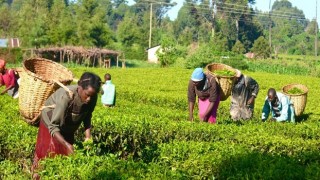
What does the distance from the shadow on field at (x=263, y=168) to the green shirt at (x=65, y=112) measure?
5.49ft

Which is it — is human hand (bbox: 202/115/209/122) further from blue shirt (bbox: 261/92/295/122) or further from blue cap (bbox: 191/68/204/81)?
blue shirt (bbox: 261/92/295/122)

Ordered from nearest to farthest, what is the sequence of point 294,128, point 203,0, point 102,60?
point 294,128 → point 102,60 → point 203,0

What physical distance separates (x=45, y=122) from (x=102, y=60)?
44.8 metres

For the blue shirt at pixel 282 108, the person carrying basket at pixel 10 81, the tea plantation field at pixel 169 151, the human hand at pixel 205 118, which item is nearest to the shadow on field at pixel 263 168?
the tea plantation field at pixel 169 151

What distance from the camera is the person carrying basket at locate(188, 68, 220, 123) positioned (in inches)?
352

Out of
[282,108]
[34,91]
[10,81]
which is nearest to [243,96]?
[282,108]

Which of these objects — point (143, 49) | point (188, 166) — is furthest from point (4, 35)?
point (188, 166)

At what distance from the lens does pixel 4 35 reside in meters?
66.9

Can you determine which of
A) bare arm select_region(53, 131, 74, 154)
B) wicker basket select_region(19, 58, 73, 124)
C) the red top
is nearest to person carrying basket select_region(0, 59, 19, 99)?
the red top

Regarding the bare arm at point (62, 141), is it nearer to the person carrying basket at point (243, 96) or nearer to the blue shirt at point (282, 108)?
the person carrying basket at point (243, 96)

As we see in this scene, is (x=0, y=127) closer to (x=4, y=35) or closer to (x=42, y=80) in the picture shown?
(x=42, y=80)

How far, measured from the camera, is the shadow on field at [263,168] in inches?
205

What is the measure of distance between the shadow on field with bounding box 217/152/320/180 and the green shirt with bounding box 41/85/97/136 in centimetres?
167

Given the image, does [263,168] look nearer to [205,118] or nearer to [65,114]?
[65,114]
